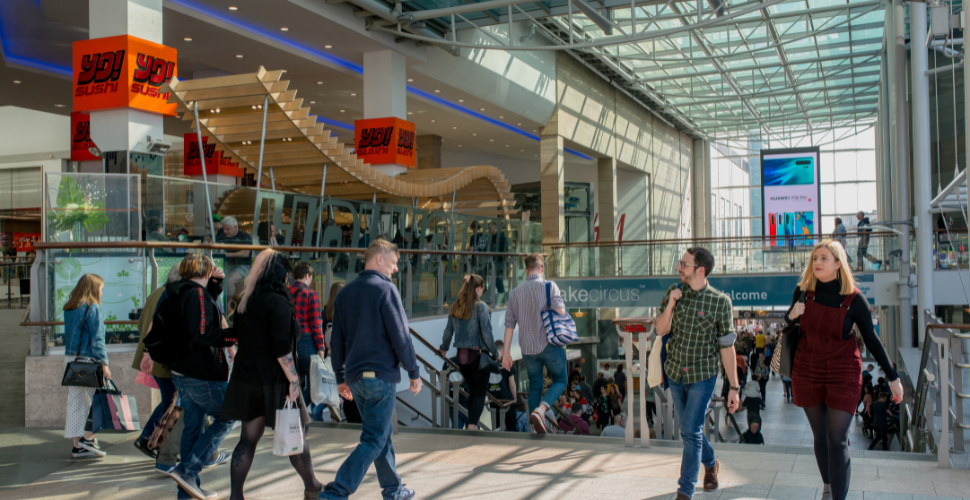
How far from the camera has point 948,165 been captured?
59.1ft

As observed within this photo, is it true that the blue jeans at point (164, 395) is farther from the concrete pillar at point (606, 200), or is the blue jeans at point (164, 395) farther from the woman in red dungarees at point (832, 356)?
the concrete pillar at point (606, 200)

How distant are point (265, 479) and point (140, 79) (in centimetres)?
763

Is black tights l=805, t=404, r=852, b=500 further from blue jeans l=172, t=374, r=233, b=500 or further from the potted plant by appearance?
the potted plant

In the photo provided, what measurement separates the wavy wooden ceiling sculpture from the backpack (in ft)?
18.0

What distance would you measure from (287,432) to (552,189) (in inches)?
777

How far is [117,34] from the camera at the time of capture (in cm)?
1026

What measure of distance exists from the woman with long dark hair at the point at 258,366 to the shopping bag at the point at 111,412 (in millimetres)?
1892

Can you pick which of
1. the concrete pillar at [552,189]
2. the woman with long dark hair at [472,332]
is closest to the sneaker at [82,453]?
the woman with long dark hair at [472,332]

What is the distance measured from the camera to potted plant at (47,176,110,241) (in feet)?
22.7

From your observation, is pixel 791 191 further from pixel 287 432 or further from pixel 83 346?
pixel 287 432

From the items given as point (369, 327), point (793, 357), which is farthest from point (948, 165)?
point (369, 327)

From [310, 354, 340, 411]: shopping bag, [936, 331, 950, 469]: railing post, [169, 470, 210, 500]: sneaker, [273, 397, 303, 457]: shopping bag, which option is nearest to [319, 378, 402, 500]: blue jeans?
[273, 397, 303, 457]: shopping bag

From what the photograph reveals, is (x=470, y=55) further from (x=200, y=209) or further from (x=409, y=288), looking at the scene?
(x=200, y=209)

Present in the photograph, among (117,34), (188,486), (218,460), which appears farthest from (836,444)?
(117,34)
